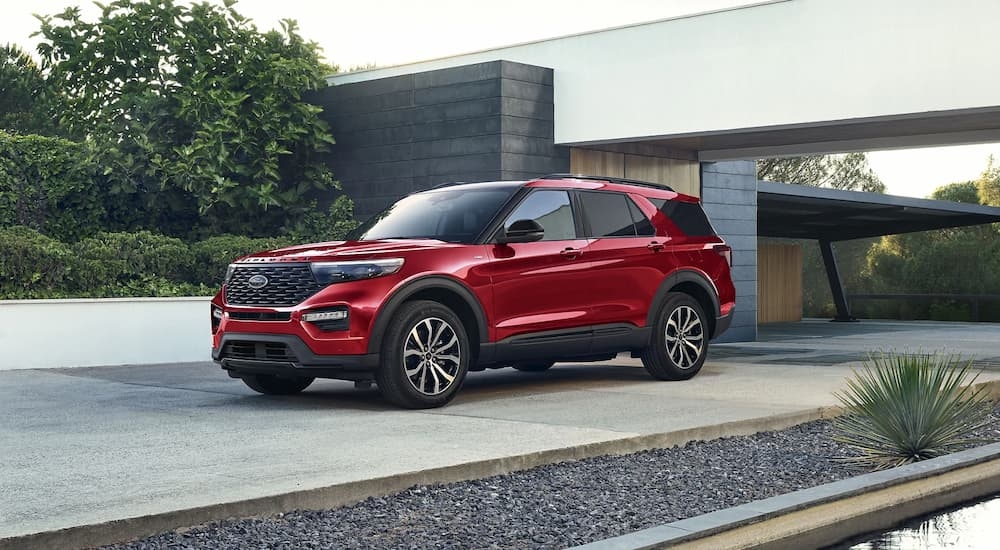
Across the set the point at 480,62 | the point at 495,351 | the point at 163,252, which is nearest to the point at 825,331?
the point at 480,62

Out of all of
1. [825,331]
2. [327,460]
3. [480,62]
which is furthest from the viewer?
[825,331]

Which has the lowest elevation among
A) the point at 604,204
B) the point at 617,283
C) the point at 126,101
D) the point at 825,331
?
the point at 825,331

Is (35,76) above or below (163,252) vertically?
above

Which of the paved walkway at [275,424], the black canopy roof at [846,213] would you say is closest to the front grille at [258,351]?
the paved walkway at [275,424]

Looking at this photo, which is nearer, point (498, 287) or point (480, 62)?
point (498, 287)

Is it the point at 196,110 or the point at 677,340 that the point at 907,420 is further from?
the point at 196,110

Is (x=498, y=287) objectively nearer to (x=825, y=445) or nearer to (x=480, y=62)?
(x=825, y=445)

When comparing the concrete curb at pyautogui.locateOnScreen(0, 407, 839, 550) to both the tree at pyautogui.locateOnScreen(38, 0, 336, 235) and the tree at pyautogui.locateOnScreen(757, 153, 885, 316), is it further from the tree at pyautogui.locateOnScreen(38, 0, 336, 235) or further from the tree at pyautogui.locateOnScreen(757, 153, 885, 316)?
the tree at pyautogui.locateOnScreen(757, 153, 885, 316)

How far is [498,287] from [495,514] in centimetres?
437

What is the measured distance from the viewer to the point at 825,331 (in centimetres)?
2588

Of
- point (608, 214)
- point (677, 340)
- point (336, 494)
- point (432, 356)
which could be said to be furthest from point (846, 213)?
point (336, 494)

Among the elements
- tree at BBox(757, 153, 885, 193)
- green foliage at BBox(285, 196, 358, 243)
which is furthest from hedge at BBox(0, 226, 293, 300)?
tree at BBox(757, 153, 885, 193)

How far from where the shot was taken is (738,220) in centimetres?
2075

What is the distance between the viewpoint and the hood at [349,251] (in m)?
9.55
